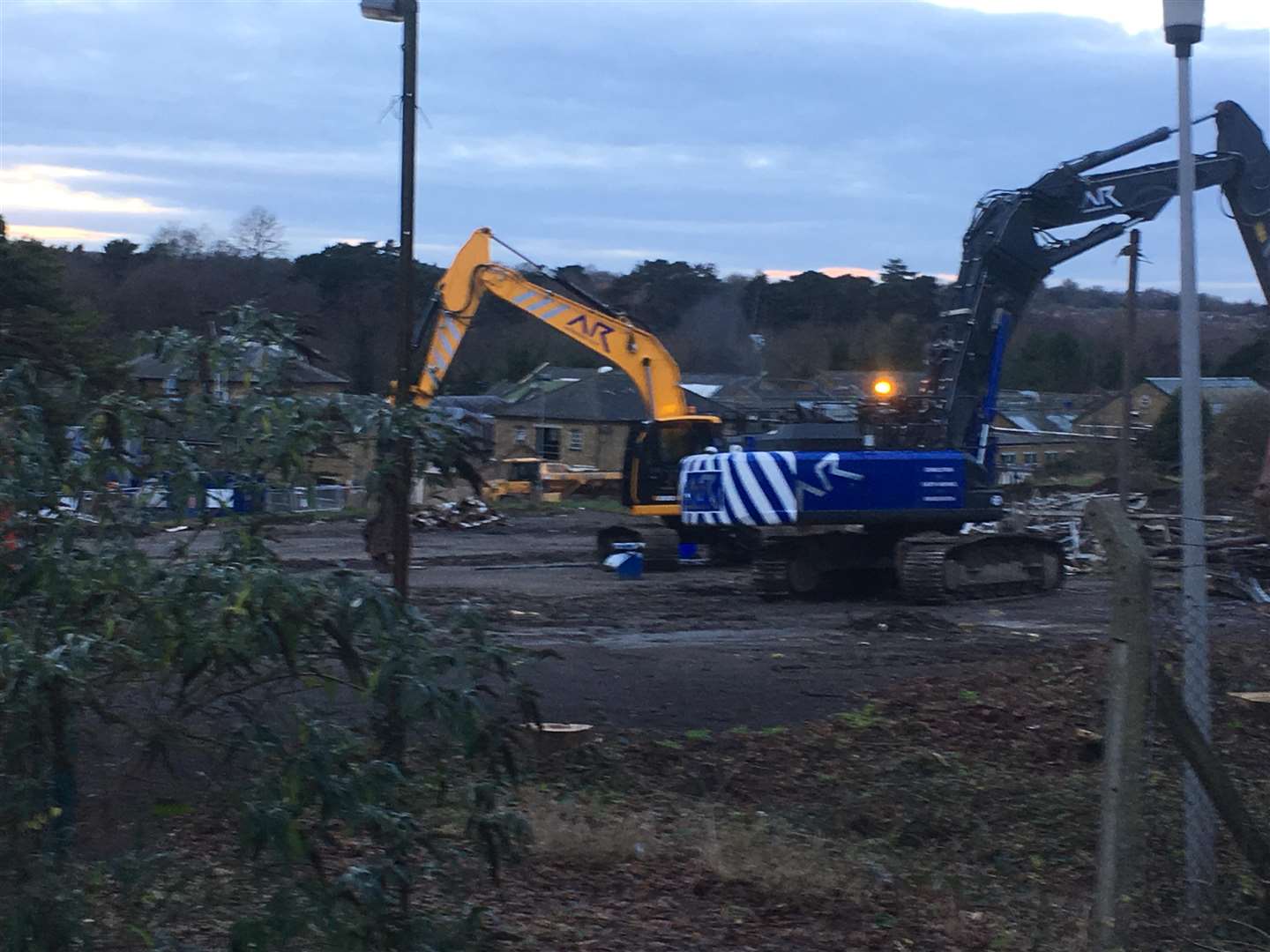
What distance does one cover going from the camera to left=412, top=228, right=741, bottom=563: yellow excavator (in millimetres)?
22922

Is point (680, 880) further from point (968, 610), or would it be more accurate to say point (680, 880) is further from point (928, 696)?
point (968, 610)

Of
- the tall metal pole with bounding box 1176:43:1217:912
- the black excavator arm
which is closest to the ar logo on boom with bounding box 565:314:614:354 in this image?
the black excavator arm

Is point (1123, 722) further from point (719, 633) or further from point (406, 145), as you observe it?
point (719, 633)

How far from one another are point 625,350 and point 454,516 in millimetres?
11224

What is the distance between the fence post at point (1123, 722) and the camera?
482cm

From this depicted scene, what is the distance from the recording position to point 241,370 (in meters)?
4.73

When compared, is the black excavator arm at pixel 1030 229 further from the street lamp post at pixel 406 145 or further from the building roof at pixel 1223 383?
the building roof at pixel 1223 383

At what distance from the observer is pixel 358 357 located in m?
13.1

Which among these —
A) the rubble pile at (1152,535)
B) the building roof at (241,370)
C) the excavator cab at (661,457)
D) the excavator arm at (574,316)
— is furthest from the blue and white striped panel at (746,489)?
the building roof at (241,370)

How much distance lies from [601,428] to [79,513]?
53.0 meters

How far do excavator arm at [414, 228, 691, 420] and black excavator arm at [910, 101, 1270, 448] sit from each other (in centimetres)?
532

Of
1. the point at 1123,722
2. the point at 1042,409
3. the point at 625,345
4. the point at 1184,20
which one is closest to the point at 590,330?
the point at 625,345

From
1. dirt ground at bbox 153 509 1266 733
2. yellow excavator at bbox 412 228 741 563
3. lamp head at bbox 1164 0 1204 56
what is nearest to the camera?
lamp head at bbox 1164 0 1204 56

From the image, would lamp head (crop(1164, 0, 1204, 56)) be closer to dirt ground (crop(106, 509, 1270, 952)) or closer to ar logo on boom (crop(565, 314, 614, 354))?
dirt ground (crop(106, 509, 1270, 952))
